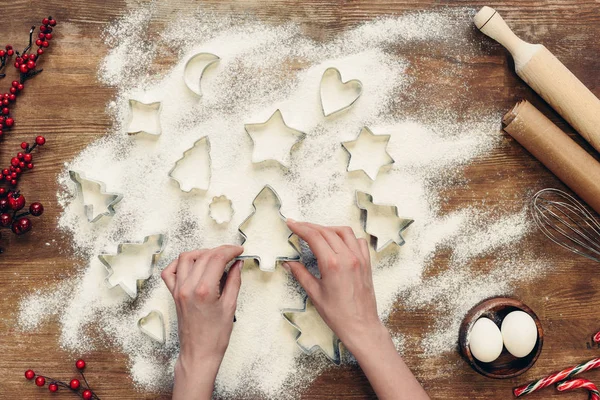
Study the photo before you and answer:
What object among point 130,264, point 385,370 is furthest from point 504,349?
point 130,264

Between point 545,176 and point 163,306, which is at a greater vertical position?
point 545,176

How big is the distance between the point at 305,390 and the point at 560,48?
0.74 meters

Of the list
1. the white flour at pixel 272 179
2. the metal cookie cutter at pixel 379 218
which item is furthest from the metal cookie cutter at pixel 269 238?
the metal cookie cutter at pixel 379 218

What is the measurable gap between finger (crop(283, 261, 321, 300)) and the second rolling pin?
1.36 feet

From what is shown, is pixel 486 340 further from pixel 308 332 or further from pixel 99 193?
pixel 99 193

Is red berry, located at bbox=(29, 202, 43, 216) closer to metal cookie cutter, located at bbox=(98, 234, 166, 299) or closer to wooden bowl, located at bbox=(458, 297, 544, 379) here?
metal cookie cutter, located at bbox=(98, 234, 166, 299)

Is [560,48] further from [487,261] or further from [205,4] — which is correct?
[205,4]

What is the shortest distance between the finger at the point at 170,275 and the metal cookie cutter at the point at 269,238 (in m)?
0.11

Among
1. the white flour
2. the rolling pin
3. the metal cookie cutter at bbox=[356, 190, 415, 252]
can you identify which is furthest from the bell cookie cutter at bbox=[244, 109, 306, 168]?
the rolling pin

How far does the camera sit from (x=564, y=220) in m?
0.87

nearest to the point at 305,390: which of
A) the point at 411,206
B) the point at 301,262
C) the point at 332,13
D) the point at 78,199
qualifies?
the point at 301,262

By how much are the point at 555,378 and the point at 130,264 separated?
74 cm

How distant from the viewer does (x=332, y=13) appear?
87cm

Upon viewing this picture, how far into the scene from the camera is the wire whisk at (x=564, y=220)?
0.87 m
